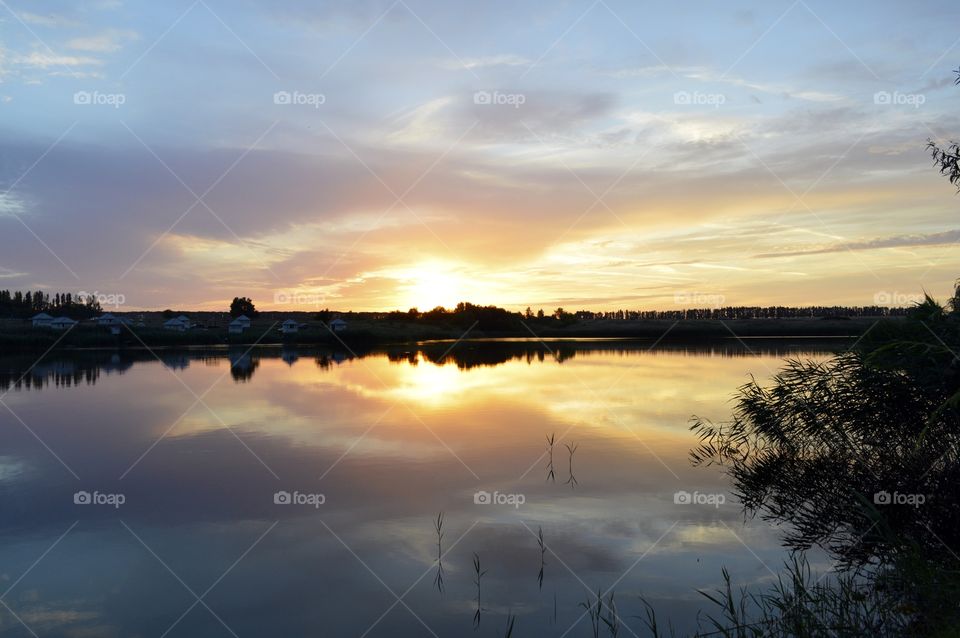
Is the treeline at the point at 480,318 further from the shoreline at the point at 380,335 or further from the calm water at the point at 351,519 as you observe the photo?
the calm water at the point at 351,519

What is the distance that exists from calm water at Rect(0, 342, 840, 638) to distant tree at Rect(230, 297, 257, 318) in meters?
128

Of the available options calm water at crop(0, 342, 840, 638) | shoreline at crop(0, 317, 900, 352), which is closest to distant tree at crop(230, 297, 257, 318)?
shoreline at crop(0, 317, 900, 352)

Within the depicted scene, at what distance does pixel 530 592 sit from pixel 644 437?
37.9 feet

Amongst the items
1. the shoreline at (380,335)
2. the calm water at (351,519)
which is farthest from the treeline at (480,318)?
the calm water at (351,519)

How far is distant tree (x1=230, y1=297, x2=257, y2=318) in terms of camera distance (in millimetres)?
148750

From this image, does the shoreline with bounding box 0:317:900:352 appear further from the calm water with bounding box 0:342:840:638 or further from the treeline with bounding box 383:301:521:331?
the calm water with bounding box 0:342:840:638

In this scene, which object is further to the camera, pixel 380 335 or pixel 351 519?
pixel 380 335

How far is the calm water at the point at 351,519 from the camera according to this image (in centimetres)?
847

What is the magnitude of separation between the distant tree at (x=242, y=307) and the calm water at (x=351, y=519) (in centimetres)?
12829

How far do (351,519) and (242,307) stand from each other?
147 metres

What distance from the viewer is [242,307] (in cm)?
14925

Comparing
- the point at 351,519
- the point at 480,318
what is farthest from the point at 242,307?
the point at 351,519

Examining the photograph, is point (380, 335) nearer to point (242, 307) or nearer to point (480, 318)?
point (480, 318)

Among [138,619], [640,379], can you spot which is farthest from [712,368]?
[138,619]
